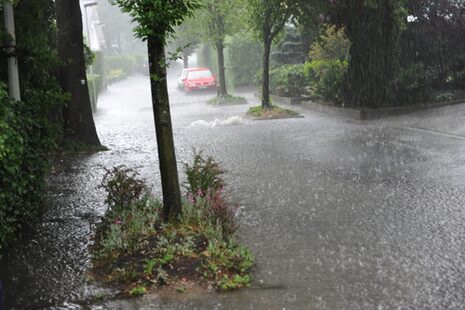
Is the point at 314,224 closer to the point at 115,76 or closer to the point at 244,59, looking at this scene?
the point at 244,59

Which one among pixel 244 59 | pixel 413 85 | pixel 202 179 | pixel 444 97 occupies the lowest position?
pixel 202 179

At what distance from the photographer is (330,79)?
62.5 feet

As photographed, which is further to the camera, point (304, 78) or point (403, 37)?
point (304, 78)

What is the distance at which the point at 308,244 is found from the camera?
6211mm

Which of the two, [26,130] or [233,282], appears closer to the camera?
[233,282]

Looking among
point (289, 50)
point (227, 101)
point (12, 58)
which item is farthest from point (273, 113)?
point (12, 58)

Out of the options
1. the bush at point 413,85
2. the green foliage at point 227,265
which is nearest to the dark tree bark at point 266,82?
the bush at point 413,85

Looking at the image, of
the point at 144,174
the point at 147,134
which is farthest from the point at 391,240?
the point at 147,134

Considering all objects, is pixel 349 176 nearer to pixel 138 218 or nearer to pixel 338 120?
pixel 138 218

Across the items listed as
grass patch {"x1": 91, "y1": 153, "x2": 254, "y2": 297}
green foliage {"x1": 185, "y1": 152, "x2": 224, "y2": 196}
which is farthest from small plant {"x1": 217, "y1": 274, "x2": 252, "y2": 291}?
green foliage {"x1": 185, "y1": 152, "x2": 224, "y2": 196}

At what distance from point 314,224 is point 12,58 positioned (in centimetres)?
418

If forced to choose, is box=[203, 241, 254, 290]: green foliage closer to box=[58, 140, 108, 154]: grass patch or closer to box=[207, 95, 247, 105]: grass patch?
box=[58, 140, 108, 154]: grass patch

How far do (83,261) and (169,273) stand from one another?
114 centimetres

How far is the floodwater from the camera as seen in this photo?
16.1 ft
